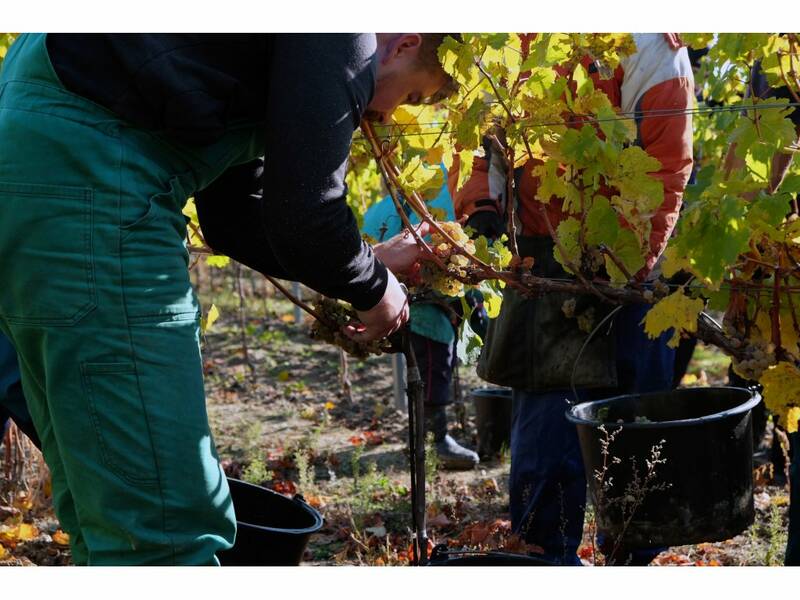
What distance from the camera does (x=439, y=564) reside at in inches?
83.4

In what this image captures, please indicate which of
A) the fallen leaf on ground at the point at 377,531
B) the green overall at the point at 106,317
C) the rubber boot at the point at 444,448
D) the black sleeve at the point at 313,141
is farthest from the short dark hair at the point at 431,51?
the rubber boot at the point at 444,448

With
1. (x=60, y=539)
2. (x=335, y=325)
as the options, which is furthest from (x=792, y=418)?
(x=60, y=539)

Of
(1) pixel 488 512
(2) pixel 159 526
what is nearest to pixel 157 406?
(2) pixel 159 526

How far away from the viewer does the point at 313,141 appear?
1565mm

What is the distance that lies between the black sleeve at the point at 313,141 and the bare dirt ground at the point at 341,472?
1135 mm

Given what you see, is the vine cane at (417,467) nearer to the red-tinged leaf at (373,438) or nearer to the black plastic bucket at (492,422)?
the black plastic bucket at (492,422)

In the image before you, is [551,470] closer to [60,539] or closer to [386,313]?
[386,313]

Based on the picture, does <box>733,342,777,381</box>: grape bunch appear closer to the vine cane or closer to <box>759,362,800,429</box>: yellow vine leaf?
<box>759,362,800,429</box>: yellow vine leaf

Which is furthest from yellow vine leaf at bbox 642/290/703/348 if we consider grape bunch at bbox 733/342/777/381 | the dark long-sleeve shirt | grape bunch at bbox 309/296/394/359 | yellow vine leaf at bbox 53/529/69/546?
yellow vine leaf at bbox 53/529/69/546

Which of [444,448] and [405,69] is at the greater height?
[405,69]

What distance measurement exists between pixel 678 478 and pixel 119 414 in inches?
56.6

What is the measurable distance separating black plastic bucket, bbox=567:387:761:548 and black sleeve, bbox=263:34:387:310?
1011mm

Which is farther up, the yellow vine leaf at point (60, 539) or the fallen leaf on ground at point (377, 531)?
the yellow vine leaf at point (60, 539)

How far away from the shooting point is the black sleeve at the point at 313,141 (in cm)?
156
